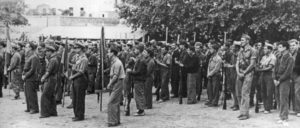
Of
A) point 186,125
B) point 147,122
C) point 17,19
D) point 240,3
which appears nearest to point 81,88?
point 147,122

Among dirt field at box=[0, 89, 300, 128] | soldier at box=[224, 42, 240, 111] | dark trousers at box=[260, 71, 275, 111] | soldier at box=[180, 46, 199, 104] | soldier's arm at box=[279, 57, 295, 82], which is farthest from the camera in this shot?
soldier at box=[180, 46, 199, 104]

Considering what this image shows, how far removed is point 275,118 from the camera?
11641mm

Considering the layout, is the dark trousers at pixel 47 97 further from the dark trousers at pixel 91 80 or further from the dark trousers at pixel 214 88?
the dark trousers at pixel 91 80

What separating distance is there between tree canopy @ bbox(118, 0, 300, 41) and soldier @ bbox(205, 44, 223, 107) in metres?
6.19

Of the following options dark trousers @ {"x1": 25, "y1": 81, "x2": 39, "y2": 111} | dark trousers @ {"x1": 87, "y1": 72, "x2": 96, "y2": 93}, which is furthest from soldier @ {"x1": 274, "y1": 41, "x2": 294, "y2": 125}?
dark trousers @ {"x1": 87, "y1": 72, "x2": 96, "y2": 93}

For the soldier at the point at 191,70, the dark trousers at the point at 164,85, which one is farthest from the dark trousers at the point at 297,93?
→ the dark trousers at the point at 164,85

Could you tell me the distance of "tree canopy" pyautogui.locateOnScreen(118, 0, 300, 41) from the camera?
1906cm

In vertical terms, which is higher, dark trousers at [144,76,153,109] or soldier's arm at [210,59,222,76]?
soldier's arm at [210,59,222,76]

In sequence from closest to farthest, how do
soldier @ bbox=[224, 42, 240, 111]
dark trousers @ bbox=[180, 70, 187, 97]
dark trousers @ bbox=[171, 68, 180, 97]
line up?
1. soldier @ bbox=[224, 42, 240, 111]
2. dark trousers @ bbox=[180, 70, 187, 97]
3. dark trousers @ bbox=[171, 68, 180, 97]

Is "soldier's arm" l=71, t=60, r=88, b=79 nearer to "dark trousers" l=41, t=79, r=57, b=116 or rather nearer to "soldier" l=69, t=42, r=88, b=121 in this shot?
"soldier" l=69, t=42, r=88, b=121

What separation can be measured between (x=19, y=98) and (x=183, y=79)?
5813 mm

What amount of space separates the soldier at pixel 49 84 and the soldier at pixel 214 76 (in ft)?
15.4

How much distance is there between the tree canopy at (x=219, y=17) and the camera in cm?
1906

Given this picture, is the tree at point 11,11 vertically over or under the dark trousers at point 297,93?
over
